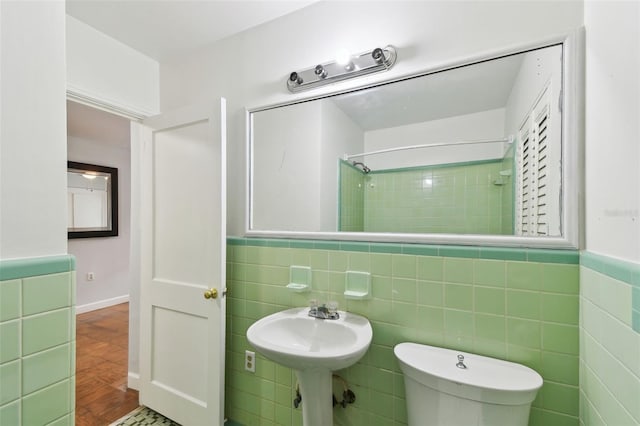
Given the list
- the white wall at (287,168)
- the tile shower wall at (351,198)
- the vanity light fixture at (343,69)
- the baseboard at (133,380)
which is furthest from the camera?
the baseboard at (133,380)

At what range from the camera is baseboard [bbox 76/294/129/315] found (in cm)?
375

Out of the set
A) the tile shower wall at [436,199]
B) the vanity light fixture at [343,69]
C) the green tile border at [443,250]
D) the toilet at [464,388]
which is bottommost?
the toilet at [464,388]

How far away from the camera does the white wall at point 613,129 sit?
0.68m

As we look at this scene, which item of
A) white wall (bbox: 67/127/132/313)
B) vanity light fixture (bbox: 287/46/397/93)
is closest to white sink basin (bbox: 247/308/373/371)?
vanity light fixture (bbox: 287/46/397/93)

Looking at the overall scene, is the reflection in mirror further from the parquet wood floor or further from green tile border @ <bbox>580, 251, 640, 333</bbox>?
the parquet wood floor

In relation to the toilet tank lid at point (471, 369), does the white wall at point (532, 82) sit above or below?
above

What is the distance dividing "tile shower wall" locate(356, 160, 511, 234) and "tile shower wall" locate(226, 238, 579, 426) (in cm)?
11

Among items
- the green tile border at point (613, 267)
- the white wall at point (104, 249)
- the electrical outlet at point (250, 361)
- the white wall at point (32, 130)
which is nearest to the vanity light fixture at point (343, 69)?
the white wall at point (32, 130)

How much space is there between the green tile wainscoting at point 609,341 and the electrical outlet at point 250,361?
4.70 ft

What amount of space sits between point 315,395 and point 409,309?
0.54 m

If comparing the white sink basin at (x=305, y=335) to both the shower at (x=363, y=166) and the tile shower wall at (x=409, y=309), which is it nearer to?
the tile shower wall at (x=409, y=309)

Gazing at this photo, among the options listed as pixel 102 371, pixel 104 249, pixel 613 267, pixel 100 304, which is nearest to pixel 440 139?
pixel 613 267

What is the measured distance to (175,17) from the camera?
1562mm

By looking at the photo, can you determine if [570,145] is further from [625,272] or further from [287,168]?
[287,168]
